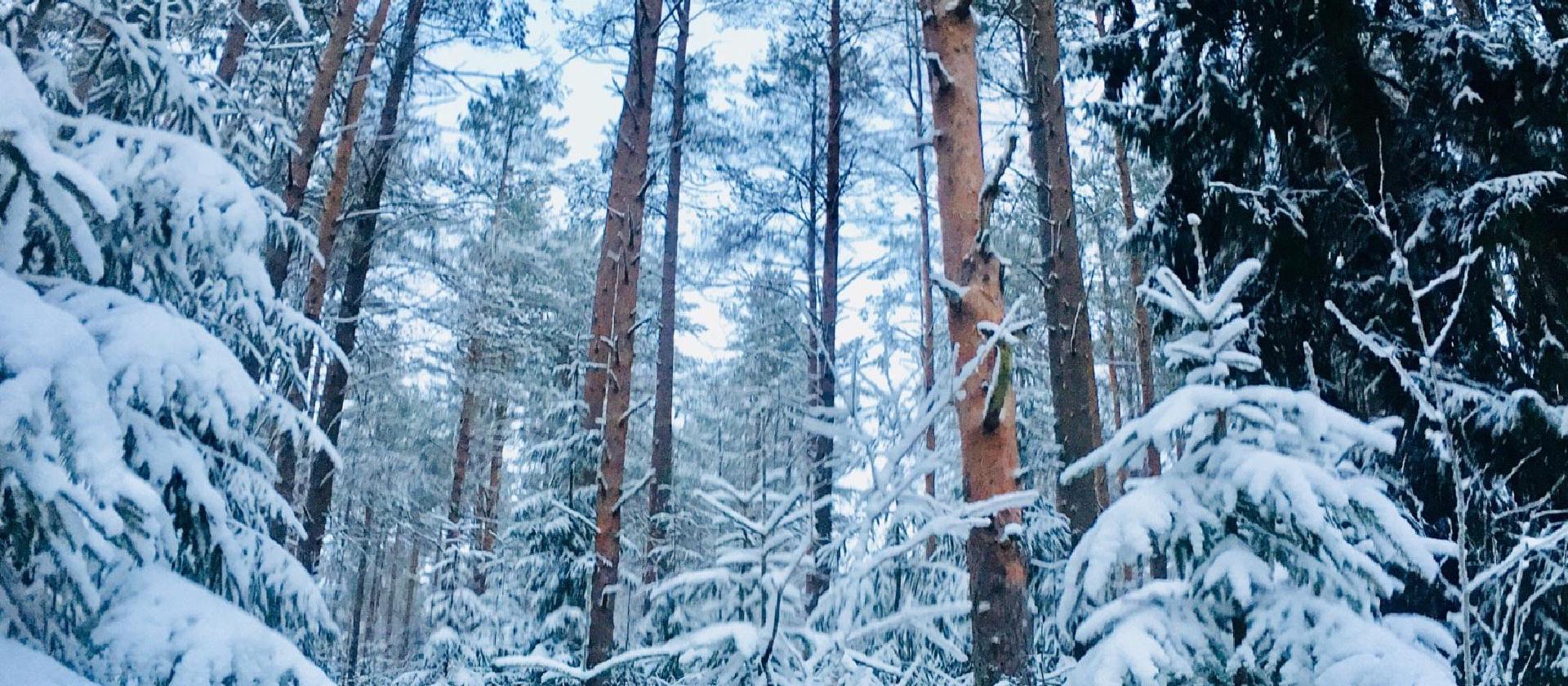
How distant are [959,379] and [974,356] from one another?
0.76 m

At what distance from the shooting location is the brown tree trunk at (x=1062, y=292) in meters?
7.62

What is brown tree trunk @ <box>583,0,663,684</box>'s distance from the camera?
7027mm

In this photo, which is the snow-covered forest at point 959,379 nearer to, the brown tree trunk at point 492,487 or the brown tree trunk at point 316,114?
the brown tree trunk at point 316,114

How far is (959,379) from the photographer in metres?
2.45

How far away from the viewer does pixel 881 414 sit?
2746 mm

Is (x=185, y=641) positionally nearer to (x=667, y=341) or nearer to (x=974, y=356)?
(x=974, y=356)

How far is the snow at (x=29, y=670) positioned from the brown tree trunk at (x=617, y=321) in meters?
4.36

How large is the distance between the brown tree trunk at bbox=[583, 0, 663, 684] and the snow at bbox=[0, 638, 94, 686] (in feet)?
14.3

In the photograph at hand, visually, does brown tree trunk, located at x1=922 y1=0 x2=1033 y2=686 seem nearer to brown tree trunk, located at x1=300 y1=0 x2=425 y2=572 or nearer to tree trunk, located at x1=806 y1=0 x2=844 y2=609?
tree trunk, located at x1=806 y1=0 x2=844 y2=609

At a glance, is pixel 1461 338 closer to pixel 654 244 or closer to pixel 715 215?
pixel 715 215

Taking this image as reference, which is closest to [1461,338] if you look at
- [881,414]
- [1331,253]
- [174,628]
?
[1331,253]

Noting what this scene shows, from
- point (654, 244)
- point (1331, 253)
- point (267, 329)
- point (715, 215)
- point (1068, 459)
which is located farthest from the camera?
point (654, 244)

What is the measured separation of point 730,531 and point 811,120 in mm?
9738

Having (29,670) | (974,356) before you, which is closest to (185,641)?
(29,670)
